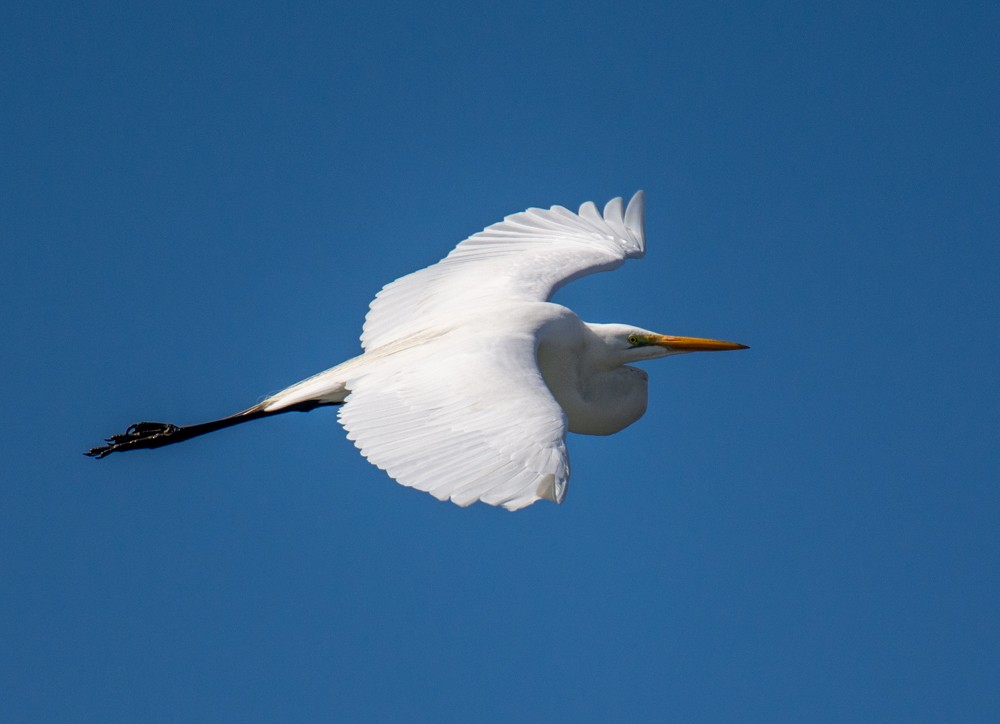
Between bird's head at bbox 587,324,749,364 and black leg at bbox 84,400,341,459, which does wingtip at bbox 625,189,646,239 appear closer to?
bird's head at bbox 587,324,749,364

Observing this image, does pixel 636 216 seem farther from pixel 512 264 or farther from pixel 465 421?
pixel 465 421

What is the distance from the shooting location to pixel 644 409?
9945 millimetres

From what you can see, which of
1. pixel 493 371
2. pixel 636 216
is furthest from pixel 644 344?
pixel 493 371

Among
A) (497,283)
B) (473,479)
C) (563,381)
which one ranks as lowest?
(473,479)

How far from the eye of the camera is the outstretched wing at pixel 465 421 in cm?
679

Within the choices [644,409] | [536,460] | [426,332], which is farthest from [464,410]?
[644,409]

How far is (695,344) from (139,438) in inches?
150

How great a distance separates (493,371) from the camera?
8094mm

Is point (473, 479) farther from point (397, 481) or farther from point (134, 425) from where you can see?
point (134, 425)

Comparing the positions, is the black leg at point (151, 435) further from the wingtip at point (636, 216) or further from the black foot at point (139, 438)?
the wingtip at point (636, 216)

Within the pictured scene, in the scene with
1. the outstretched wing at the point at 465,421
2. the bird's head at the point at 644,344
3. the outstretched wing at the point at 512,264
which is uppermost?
the outstretched wing at the point at 512,264

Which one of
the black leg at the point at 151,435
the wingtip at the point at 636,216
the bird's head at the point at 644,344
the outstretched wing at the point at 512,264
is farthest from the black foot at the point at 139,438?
the wingtip at the point at 636,216

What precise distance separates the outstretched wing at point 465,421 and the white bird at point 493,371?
0.03ft

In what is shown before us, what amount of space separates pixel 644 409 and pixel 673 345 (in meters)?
0.60
